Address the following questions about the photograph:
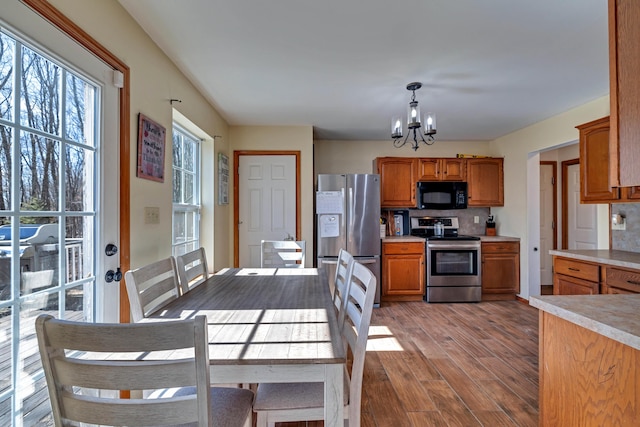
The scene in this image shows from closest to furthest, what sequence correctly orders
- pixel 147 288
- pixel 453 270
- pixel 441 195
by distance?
pixel 147 288 < pixel 453 270 < pixel 441 195

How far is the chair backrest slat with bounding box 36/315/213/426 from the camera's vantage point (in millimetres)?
707

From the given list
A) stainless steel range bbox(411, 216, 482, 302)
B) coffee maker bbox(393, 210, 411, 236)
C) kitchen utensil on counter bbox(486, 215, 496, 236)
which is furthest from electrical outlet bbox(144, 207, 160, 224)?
kitchen utensil on counter bbox(486, 215, 496, 236)

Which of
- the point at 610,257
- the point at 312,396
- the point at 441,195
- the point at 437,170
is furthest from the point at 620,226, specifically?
the point at 312,396

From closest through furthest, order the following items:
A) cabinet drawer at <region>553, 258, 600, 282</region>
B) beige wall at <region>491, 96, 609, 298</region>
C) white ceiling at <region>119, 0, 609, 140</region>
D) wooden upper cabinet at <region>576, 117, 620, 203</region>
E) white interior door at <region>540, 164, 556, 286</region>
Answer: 1. white ceiling at <region>119, 0, 609, 140</region>
2. cabinet drawer at <region>553, 258, 600, 282</region>
3. wooden upper cabinet at <region>576, 117, 620, 203</region>
4. beige wall at <region>491, 96, 609, 298</region>
5. white interior door at <region>540, 164, 556, 286</region>

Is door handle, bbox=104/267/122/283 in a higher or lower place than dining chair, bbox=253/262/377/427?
higher

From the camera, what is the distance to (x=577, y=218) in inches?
181

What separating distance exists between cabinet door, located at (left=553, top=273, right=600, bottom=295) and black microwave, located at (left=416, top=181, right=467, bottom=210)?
174 cm

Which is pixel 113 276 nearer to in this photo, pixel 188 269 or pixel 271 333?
pixel 188 269

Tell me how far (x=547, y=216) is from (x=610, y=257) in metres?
2.70

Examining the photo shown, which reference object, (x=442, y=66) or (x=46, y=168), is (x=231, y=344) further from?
(x=442, y=66)

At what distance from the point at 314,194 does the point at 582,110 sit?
10.1ft

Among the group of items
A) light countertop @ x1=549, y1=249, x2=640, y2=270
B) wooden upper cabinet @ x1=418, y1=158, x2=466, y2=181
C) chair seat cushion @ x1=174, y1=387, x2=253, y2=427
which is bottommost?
chair seat cushion @ x1=174, y1=387, x2=253, y2=427

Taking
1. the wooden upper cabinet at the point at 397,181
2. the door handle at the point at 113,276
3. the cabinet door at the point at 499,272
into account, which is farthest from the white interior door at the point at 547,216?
the door handle at the point at 113,276

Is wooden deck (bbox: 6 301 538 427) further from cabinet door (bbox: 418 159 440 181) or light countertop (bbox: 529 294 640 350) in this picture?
cabinet door (bbox: 418 159 440 181)
